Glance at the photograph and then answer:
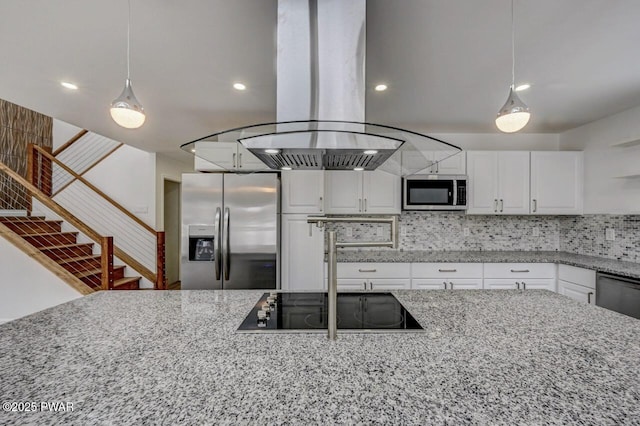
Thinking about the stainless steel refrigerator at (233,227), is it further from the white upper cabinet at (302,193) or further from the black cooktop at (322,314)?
the black cooktop at (322,314)

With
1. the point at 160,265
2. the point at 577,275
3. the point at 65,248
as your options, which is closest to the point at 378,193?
the point at 577,275

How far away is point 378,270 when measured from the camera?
3131 mm

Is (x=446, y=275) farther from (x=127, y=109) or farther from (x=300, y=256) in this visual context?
(x=127, y=109)

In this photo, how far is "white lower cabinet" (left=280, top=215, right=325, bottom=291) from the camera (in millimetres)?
3207

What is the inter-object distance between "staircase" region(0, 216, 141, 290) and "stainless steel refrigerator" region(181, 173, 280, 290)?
1.54m

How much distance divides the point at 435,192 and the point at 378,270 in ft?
3.54

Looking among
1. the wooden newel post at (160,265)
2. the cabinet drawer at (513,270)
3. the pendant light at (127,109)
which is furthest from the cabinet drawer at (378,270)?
the wooden newel post at (160,265)

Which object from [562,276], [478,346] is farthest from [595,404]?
[562,276]

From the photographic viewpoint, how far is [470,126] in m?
3.37

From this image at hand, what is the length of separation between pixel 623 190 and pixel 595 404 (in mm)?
3205

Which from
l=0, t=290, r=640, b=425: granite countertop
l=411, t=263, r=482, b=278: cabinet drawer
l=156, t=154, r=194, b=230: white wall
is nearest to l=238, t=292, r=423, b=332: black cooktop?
l=0, t=290, r=640, b=425: granite countertop

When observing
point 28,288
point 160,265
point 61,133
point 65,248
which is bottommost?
point 28,288

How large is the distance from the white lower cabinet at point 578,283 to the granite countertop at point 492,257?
70 millimetres

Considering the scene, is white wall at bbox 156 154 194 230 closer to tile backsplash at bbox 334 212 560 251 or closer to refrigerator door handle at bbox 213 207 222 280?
refrigerator door handle at bbox 213 207 222 280
